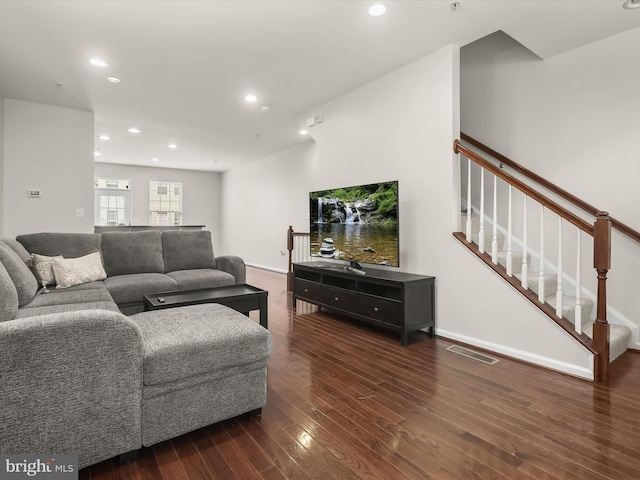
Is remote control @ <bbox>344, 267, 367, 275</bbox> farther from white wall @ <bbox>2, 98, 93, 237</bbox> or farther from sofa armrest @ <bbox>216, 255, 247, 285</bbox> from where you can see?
white wall @ <bbox>2, 98, 93, 237</bbox>

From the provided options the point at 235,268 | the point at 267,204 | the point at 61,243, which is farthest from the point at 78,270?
the point at 267,204

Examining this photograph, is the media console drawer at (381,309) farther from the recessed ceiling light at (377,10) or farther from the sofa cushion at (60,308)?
the recessed ceiling light at (377,10)

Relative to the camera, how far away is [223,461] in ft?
5.09

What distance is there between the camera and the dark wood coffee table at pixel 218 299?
265 cm

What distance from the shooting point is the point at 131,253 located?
3916 mm

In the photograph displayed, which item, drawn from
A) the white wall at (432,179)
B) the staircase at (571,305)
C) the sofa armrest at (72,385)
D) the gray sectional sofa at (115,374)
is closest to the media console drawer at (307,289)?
the white wall at (432,179)

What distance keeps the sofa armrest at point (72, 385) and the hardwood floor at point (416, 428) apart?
0.72 feet

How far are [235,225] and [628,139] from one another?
8.44m

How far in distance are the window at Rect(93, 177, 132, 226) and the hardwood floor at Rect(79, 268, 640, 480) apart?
27.2 ft

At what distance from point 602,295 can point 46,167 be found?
6.41 meters

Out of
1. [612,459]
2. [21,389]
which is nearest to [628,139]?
[612,459]

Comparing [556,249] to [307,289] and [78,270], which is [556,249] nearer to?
[307,289]

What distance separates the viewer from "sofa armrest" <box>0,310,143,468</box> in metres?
1.22

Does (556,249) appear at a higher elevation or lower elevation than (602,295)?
higher
